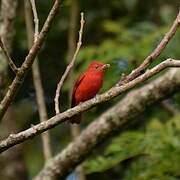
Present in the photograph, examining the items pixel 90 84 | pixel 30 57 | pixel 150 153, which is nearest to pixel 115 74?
pixel 150 153

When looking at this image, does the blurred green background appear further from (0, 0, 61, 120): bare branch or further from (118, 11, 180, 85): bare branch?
(0, 0, 61, 120): bare branch

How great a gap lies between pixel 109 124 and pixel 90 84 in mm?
421

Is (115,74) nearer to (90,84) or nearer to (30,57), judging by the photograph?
(90,84)

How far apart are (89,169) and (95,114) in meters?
1.82

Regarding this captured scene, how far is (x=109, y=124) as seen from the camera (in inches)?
199

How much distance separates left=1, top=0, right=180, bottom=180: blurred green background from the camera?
17.5 feet

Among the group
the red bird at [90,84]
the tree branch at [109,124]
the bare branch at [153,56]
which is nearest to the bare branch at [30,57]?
the bare branch at [153,56]

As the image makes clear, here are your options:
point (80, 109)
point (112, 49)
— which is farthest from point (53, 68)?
point (80, 109)

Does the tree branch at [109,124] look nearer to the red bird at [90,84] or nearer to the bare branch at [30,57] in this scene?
the red bird at [90,84]

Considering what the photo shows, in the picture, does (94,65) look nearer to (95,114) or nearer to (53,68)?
(95,114)

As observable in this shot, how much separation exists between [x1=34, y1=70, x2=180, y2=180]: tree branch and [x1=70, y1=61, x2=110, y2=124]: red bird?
0.88ft

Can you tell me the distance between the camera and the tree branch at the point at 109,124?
4.92 meters

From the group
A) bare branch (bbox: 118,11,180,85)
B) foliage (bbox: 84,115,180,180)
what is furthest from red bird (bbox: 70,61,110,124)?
bare branch (bbox: 118,11,180,85)

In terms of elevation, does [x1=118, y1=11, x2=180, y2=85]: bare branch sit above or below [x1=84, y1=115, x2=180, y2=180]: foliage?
above
